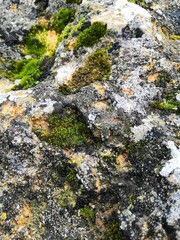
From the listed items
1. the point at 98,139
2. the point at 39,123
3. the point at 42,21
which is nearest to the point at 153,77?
the point at 98,139

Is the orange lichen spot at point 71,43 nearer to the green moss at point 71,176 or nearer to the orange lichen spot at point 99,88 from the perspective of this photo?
the orange lichen spot at point 99,88

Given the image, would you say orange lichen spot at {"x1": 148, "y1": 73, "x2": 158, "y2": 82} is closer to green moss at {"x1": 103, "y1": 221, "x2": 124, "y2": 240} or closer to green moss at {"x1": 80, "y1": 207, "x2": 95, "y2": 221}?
green moss at {"x1": 80, "y1": 207, "x2": 95, "y2": 221}

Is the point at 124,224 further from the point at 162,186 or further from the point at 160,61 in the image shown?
the point at 160,61

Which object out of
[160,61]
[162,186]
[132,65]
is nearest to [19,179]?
[162,186]

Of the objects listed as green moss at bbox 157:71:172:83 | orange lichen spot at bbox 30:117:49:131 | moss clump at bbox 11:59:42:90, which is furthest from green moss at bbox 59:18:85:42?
orange lichen spot at bbox 30:117:49:131

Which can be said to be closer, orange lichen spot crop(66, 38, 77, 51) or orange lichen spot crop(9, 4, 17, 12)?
orange lichen spot crop(66, 38, 77, 51)

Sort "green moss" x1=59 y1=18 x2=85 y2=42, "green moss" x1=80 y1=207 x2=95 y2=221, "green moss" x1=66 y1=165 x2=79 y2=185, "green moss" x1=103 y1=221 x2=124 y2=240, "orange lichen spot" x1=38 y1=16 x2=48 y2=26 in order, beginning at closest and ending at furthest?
"green moss" x1=103 y1=221 x2=124 y2=240 < "green moss" x1=80 y1=207 x2=95 y2=221 < "green moss" x1=66 y1=165 x2=79 y2=185 < "green moss" x1=59 y1=18 x2=85 y2=42 < "orange lichen spot" x1=38 y1=16 x2=48 y2=26
